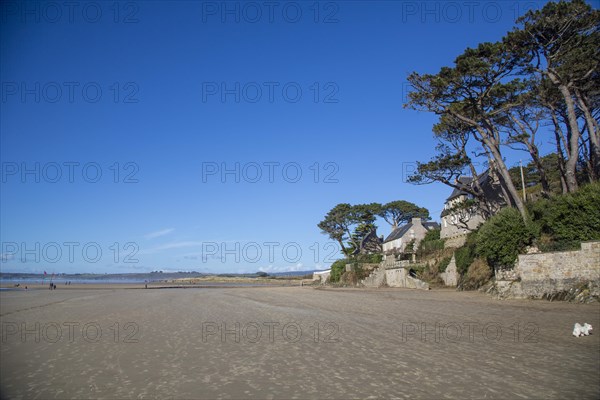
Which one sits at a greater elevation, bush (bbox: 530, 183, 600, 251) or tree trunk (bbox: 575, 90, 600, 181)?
tree trunk (bbox: 575, 90, 600, 181)

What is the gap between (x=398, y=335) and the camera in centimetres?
1120

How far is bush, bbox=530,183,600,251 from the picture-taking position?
59.3ft

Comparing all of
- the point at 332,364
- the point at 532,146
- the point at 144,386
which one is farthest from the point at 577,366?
the point at 532,146

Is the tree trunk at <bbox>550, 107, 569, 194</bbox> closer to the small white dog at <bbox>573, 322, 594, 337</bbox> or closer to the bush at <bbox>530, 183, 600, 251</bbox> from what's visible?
the bush at <bbox>530, 183, 600, 251</bbox>

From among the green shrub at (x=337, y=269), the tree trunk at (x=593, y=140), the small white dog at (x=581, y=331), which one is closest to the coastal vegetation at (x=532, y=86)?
the tree trunk at (x=593, y=140)

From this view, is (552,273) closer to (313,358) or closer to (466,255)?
(466,255)

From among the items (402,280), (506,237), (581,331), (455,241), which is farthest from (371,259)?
(581,331)

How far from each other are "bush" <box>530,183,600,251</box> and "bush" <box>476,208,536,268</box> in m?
0.79

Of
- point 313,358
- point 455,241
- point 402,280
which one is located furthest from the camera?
point 402,280

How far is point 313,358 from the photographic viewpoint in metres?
8.55

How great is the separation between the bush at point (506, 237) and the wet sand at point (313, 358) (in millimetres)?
6256

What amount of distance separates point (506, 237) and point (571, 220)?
3.25m

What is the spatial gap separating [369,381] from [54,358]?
23.7ft

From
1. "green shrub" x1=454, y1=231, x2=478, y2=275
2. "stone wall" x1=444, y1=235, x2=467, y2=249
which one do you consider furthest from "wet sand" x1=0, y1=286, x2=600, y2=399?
"stone wall" x1=444, y1=235, x2=467, y2=249
